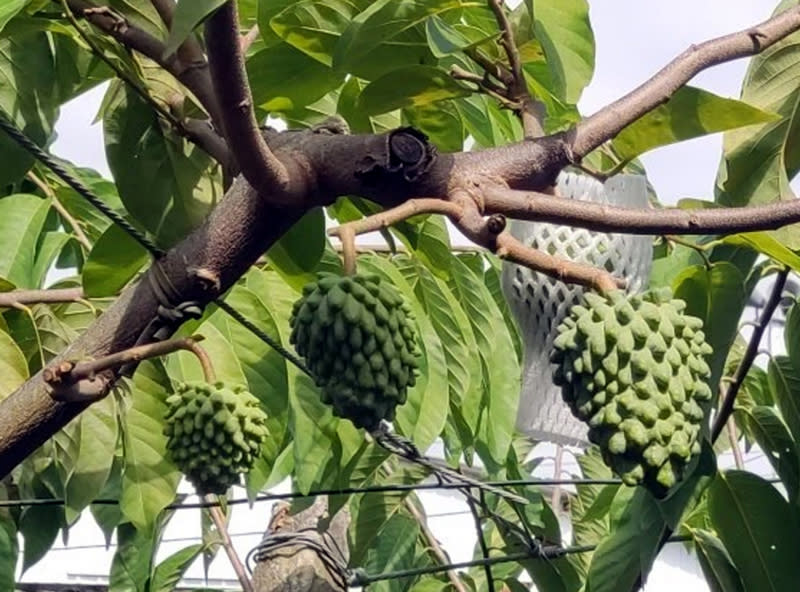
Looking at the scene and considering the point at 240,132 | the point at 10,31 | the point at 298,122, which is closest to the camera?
the point at 240,132

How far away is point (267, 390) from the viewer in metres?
1.59

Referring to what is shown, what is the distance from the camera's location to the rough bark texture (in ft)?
8.47

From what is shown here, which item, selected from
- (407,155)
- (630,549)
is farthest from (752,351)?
(407,155)

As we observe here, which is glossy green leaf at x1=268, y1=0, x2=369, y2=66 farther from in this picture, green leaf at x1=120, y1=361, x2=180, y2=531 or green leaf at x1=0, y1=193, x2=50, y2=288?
green leaf at x1=0, y1=193, x2=50, y2=288

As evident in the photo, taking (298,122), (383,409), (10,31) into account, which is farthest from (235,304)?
(383,409)

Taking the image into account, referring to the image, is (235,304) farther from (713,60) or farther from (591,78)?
(713,60)

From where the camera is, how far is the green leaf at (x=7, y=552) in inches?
74.0

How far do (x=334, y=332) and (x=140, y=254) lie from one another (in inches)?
14.3

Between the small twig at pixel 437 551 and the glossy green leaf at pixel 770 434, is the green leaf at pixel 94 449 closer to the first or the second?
the glossy green leaf at pixel 770 434

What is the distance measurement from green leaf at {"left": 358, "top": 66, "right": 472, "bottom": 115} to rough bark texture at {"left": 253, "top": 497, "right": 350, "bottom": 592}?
143 centimetres

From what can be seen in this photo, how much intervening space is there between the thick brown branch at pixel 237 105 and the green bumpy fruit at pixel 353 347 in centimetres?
13

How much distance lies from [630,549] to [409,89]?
63 cm

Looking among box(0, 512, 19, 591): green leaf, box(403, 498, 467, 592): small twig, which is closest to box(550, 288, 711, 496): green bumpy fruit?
box(0, 512, 19, 591): green leaf

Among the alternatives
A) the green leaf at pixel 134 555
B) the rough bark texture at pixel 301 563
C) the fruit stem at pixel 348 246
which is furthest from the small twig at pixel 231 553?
the fruit stem at pixel 348 246
